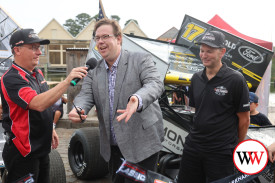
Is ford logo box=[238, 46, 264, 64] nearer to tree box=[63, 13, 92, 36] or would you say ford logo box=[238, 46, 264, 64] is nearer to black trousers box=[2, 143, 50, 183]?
black trousers box=[2, 143, 50, 183]

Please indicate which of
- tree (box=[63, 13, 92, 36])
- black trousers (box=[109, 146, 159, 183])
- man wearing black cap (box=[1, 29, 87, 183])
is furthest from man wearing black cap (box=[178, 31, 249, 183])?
tree (box=[63, 13, 92, 36])

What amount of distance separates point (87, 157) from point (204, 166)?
6.64 ft

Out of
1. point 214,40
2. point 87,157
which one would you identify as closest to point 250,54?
point 214,40

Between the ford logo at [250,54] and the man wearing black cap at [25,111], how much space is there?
296 centimetres

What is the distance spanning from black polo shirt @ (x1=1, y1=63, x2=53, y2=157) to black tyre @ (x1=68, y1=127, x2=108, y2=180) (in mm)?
1658

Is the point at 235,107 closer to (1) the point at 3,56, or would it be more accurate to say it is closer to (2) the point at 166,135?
(2) the point at 166,135

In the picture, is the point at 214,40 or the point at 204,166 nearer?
the point at 204,166

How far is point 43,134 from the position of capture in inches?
93.4

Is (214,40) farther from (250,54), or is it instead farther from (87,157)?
(87,157)

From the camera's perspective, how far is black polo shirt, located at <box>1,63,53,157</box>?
2.16m

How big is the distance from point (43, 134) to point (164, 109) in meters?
1.66

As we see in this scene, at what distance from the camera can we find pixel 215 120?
247cm

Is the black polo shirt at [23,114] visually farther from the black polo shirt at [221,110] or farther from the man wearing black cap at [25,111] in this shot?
the black polo shirt at [221,110]

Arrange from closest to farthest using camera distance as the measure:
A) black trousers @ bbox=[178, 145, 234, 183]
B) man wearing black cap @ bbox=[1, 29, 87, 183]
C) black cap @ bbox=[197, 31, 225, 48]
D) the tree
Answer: man wearing black cap @ bbox=[1, 29, 87, 183] < black trousers @ bbox=[178, 145, 234, 183] < black cap @ bbox=[197, 31, 225, 48] < the tree
